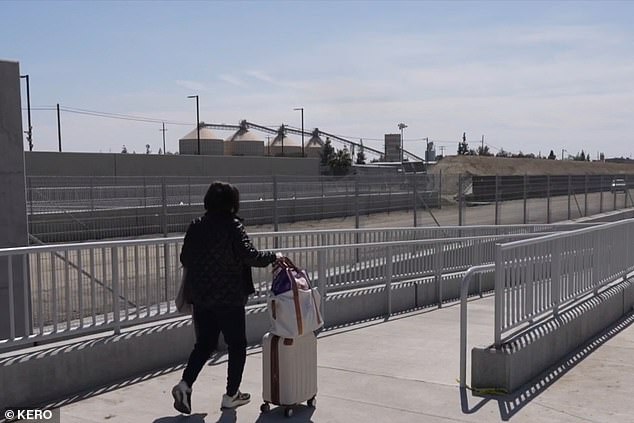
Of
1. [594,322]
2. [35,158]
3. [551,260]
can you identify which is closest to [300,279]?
[551,260]

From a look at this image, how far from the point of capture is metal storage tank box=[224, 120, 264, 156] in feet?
237

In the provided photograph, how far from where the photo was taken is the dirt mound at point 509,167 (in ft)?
228

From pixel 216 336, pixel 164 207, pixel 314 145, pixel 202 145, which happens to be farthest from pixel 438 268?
pixel 314 145

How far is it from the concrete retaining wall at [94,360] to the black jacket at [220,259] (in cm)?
135

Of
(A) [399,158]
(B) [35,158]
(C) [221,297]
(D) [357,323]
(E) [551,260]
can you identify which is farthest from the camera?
(A) [399,158]

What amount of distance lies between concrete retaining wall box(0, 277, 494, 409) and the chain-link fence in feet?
18.3

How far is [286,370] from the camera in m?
5.75

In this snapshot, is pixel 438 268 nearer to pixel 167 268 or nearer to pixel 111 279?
pixel 167 268

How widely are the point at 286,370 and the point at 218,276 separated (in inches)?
33.3

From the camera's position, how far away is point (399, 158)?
3514 inches

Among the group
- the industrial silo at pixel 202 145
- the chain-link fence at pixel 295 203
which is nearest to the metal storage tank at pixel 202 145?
the industrial silo at pixel 202 145

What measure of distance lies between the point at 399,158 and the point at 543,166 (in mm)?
17178

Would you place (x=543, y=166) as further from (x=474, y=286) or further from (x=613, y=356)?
(x=613, y=356)

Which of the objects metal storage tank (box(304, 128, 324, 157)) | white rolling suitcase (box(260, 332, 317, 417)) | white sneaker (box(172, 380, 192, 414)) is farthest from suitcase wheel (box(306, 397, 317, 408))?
metal storage tank (box(304, 128, 324, 157))
